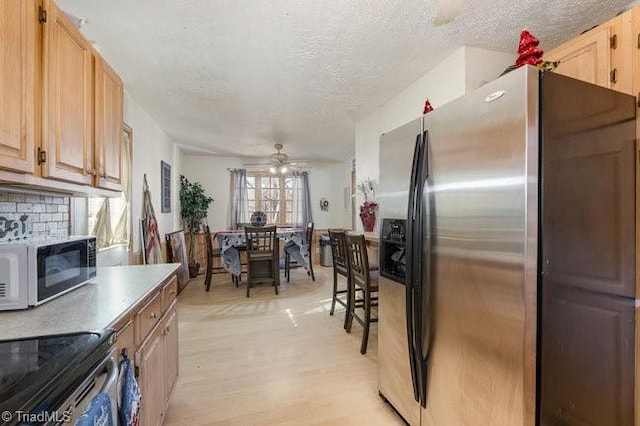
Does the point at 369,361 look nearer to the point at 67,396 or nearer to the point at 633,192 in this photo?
the point at 633,192

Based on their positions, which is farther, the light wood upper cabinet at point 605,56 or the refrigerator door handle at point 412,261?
the refrigerator door handle at point 412,261

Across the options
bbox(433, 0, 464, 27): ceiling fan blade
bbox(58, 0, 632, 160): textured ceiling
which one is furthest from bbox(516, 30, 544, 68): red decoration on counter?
bbox(58, 0, 632, 160): textured ceiling

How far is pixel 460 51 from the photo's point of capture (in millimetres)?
Answer: 2221

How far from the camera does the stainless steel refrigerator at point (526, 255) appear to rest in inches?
40.7

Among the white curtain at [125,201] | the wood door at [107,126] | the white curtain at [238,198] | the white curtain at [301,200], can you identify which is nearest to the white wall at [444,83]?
the wood door at [107,126]

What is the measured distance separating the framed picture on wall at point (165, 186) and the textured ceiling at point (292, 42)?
1.20m

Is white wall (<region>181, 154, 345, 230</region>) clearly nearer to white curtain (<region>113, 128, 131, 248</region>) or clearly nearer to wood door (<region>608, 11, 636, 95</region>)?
white curtain (<region>113, 128, 131, 248</region>)

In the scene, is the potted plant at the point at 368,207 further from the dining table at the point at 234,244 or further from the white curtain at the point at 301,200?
the white curtain at the point at 301,200

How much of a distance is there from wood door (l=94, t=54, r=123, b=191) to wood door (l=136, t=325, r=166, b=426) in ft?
3.05

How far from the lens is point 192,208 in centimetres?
561

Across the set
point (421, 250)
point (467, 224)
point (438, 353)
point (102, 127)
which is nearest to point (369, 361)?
point (438, 353)

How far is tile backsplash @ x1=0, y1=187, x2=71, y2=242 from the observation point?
1438 mm

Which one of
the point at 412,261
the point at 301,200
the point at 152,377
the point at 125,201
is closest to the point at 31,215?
the point at 152,377

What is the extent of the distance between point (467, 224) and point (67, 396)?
1.39m
